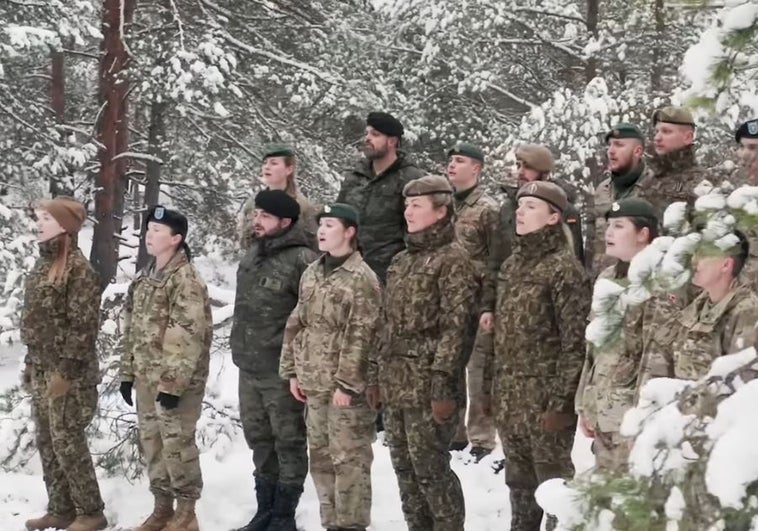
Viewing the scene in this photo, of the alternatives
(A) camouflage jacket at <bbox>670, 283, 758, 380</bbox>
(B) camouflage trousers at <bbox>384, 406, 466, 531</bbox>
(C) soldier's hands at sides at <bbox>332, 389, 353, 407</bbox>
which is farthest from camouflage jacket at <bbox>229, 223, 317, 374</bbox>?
(A) camouflage jacket at <bbox>670, 283, 758, 380</bbox>

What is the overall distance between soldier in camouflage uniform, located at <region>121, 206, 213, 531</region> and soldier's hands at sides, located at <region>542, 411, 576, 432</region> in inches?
91.8

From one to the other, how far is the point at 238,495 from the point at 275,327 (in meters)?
1.55

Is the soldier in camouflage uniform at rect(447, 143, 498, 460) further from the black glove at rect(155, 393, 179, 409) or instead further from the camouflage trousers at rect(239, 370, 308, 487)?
the black glove at rect(155, 393, 179, 409)

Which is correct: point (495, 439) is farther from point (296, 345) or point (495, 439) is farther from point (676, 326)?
point (676, 326)

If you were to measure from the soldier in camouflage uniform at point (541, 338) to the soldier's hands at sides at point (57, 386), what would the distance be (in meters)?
3.00

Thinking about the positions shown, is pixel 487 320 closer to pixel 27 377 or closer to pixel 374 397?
pixel 374 397

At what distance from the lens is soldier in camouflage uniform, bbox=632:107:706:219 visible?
18.5 ft

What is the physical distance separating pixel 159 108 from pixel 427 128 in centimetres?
437

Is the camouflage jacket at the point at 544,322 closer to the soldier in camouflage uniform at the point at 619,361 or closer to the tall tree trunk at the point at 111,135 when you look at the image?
the soldier in camouflage uniform at the point at 619,361

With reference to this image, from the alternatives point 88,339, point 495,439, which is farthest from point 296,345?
point 495,439

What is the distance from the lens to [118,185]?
1345 cm

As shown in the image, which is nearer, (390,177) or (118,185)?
(390,177)

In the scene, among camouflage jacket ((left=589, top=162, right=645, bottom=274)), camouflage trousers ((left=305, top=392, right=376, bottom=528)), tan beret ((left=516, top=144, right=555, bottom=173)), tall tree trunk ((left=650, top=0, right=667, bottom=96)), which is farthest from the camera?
tall tree trunk ((left=650, top=0, right=667, bottom=96))

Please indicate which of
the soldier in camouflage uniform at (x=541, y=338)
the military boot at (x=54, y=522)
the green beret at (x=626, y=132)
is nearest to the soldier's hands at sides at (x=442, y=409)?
the soldier in camouflage uniform at (x=541, y=338)
